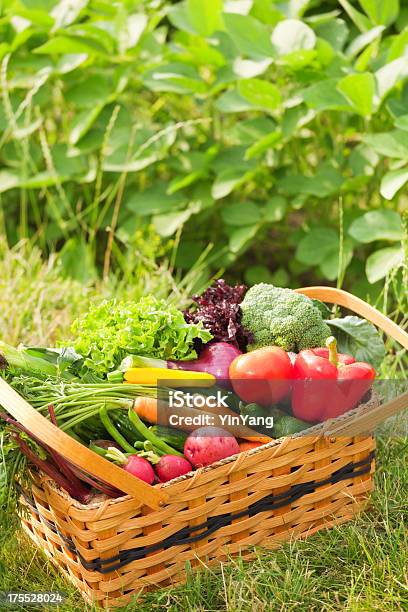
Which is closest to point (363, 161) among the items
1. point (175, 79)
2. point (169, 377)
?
point (175, 79)

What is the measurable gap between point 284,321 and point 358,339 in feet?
0.89

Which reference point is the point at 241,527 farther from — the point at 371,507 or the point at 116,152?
the point at 116,152

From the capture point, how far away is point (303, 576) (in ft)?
5.95

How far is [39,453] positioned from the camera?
1.82m

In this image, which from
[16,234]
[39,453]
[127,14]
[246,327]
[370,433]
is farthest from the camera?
[16,234]

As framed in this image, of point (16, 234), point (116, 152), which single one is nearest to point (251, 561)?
point (116, 152)

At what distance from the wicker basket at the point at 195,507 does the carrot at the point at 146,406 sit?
222 millimetres

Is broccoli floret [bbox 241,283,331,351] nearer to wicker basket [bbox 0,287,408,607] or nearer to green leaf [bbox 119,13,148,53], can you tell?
wicker basket [bbox 0,287,408,607]

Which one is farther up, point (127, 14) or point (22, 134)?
point (127, 14)

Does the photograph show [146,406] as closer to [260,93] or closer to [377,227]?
[377,227]

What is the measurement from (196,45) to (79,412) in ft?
6.93

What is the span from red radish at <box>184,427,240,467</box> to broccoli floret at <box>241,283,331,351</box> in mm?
398

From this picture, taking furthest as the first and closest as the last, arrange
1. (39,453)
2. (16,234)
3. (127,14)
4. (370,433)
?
(16,234) → (127,14) → (370,433) → (39,453)

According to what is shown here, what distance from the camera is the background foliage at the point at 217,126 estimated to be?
3.08m
